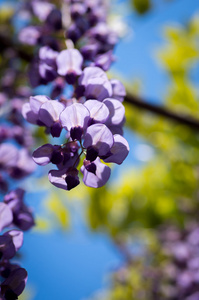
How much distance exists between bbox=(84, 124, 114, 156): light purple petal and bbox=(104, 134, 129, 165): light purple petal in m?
0.01

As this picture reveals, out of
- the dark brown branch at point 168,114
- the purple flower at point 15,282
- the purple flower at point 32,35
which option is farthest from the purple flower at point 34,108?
the dark brown branch at point 168,114

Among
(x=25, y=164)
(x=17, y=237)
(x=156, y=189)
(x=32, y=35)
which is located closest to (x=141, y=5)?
(x=156, y=189)

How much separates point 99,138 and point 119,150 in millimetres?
35

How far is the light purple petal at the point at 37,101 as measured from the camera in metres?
0.54

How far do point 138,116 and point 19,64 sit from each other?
0.59 meters

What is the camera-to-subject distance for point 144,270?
1617 millimetres

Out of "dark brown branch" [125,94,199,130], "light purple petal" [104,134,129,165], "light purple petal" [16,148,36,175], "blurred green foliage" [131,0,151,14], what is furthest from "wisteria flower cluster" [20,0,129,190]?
"blurred green foliage" [131,0,151,14]

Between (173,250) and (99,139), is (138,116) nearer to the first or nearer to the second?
(173,250)

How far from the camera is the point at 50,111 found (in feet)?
1.70

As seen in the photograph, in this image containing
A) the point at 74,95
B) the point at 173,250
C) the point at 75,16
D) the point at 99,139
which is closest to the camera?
the point at 99,139

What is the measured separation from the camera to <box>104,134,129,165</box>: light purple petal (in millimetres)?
484

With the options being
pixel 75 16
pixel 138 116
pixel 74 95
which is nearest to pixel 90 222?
pixel 138 116

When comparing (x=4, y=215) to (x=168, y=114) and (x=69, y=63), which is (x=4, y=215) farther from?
(x=168, y=114)

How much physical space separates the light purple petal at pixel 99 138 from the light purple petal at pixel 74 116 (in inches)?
1.0
